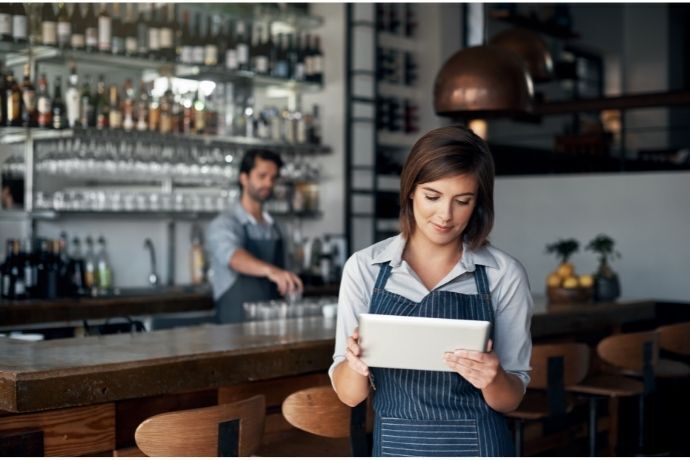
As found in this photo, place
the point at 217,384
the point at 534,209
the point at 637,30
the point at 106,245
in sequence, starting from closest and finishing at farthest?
the point at 217,384 < the point at 106,245 < the point at 534,209 < the point at 637,30

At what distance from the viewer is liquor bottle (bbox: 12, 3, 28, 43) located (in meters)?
5.16

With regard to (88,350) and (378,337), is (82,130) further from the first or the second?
(378,337)

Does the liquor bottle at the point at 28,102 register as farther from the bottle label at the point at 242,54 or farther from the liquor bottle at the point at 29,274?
the bottle label at the point at 242,54

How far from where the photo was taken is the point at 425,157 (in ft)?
6.75

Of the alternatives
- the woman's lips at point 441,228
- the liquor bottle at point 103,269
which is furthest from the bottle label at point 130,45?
the woman's lips at point 441,228

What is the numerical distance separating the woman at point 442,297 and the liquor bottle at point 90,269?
359cm

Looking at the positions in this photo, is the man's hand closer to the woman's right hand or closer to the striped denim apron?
the striped denim apron

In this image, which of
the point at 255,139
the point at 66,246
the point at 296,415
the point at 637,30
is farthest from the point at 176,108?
the point at 637,30

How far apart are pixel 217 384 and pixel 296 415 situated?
33 cm

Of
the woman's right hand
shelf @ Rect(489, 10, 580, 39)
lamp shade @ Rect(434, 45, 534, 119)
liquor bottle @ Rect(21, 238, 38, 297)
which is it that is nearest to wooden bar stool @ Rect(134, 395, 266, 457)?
the woman's right hand

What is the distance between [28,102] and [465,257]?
3.75 m

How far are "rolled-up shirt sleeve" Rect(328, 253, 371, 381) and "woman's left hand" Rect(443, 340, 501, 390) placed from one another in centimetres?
27

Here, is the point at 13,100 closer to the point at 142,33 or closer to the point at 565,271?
the point at 142,33

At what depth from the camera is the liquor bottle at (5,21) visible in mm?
5125
